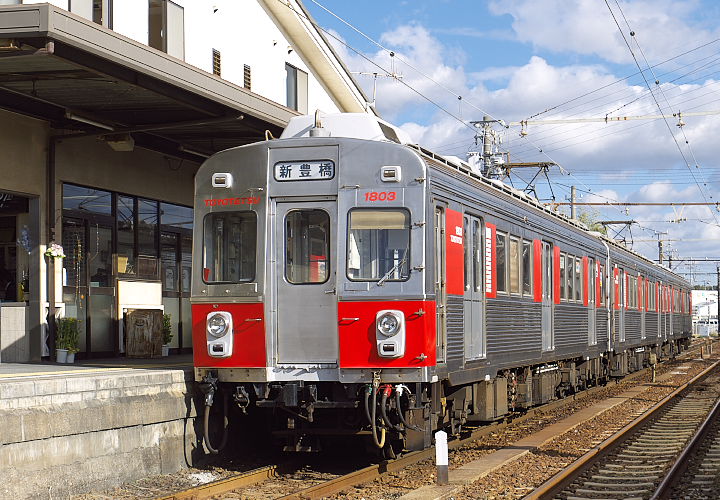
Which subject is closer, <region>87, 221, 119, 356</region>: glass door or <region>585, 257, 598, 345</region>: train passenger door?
<region>87, 221, 119, 356</region>: glass door

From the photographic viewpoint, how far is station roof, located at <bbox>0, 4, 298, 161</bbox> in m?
10.8

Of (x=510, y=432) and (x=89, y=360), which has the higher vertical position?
(x=89, y=360)

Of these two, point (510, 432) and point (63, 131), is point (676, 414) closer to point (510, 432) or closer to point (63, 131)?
point (510, 432)

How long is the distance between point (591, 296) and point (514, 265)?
22.3ft

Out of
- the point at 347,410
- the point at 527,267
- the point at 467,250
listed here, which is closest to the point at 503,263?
the point at 527,267

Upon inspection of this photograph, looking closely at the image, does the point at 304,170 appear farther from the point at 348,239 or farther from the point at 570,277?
the point at 570,277

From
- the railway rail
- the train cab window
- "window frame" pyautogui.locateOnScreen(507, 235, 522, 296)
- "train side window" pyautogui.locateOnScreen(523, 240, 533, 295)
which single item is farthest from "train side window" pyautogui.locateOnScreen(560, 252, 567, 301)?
the train cab window

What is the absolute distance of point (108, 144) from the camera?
633 inches

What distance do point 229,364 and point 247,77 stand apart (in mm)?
11235

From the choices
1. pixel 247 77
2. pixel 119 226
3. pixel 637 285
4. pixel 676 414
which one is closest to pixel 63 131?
pixel 119 226

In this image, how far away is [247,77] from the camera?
66.6 ft

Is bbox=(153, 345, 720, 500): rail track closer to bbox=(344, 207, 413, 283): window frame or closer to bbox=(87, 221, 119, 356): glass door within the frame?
bbox=(344, 207, 413, 283): window frame

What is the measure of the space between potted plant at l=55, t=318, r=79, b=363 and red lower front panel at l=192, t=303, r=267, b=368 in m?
5.41

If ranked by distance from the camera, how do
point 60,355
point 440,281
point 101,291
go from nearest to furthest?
1. point 440,281
2. point 60,355
3. point 101,291
